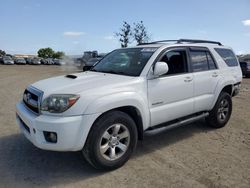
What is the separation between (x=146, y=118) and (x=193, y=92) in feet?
4.19

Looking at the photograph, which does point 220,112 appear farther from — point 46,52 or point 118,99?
point 46,52

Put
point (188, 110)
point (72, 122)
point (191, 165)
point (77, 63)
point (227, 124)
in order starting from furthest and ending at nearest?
point (77, 63) → point (227, 124) → point (188, 110) → point (191, 165) → point (72, 122)

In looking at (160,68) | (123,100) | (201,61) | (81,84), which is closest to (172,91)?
(160,68)

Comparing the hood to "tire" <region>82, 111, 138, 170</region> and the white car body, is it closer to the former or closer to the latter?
the white car body

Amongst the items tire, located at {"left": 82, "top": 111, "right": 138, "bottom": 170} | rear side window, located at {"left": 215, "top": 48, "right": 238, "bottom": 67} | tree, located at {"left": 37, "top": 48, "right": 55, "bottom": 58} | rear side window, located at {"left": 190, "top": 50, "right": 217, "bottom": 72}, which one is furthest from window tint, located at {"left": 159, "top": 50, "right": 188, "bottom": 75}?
tree, located at {"left": 37, "top": 48, "right": 55, "bottom": 58}

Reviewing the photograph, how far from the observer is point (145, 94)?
389cm

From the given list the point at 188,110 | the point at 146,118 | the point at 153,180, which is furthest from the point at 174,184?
the point at 188,110

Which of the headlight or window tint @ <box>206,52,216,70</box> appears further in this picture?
window tint @ <box>206,52,216,70</box>

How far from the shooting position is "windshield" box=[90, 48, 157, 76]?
163 inches

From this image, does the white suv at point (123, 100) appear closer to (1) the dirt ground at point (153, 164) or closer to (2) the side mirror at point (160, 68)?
(2) the side mirror at point (160, 68)

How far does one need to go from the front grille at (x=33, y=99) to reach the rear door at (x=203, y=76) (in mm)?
2763

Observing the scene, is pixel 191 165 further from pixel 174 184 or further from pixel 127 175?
pixel 127 175

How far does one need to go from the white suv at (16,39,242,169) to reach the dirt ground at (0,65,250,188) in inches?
12.3

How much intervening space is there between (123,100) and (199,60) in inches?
85.3
